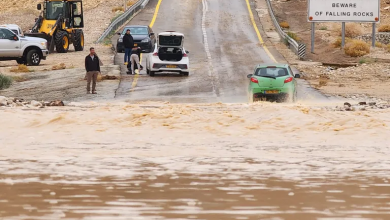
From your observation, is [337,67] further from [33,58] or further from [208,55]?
[33,58]

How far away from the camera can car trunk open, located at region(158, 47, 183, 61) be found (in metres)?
35.0

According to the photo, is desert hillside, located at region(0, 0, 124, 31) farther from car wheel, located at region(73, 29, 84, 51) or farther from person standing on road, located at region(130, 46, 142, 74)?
person standing on road, located at region(130, 46, 142, 74)

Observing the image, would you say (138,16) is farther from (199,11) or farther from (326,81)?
(326,81)

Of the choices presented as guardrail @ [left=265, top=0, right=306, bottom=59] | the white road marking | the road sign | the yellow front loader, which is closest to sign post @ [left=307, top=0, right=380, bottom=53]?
the road sign

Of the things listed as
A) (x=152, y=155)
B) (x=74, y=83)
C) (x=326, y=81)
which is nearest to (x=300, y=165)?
(x=152, y=155)

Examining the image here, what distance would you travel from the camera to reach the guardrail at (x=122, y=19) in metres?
52.9

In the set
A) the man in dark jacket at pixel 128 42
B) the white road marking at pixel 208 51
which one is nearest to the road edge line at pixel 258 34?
→ the white road marking at pixel 208 51

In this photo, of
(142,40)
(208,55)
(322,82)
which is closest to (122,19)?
(142,40)

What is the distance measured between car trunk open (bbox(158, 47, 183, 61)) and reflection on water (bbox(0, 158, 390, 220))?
21057 mm

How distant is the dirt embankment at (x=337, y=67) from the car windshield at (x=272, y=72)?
4649mm

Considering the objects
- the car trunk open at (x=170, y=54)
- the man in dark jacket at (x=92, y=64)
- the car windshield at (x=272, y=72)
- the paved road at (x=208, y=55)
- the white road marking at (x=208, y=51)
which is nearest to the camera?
the car windshield at (x=272, y=72)

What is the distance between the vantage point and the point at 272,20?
201 feet

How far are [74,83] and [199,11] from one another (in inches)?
1356

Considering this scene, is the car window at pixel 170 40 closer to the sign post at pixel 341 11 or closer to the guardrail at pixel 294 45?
the guardrail at pixel 294 45
